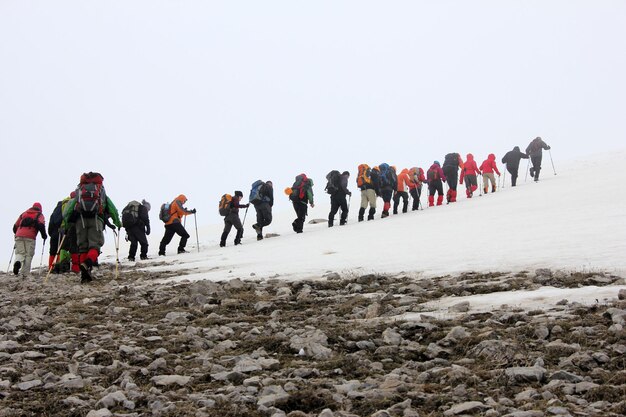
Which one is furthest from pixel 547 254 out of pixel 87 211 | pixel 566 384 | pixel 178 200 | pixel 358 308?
pixel 178 200

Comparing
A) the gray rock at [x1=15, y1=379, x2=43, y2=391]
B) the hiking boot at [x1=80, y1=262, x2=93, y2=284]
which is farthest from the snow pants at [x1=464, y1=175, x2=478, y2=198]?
the gray rock at [x1=15, y1=379, x2=43, y2=391]

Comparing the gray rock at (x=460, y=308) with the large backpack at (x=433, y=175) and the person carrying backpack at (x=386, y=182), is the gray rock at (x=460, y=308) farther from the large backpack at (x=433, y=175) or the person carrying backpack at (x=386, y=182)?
the large backpack at (x=433, y=175)

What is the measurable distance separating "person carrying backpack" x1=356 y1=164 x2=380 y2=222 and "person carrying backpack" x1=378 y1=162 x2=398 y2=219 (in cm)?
22

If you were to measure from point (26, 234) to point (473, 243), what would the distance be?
1307cm

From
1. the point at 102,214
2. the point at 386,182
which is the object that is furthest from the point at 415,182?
the point at 102,214

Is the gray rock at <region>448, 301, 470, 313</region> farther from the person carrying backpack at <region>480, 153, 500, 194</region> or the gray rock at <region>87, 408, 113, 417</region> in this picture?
the person carrying backpack at <region>480, 153, 500, 194</region>

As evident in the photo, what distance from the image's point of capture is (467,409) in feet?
14.3

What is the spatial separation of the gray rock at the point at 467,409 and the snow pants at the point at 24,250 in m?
17.9

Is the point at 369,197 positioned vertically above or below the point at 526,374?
above

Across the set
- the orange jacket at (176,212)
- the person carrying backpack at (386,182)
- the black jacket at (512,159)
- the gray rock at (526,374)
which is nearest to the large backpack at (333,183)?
the person carrying backpack at (386,182)

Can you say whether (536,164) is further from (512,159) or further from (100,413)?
(100,413)

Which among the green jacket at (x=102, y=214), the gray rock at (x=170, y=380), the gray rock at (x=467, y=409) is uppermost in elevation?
the green jacket at (x=102, y=214)

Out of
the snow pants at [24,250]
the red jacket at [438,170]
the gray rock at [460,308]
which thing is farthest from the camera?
the red jacket at [438,170]

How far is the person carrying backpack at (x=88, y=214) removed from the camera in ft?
46.8
